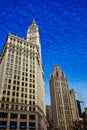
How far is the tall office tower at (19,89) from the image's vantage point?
65500mm

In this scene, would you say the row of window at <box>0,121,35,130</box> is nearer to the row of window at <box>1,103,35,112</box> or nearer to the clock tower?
the row of window at <box>1,103,35,112</box>

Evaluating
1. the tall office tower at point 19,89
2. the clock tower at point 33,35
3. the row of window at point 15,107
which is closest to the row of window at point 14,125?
the tall office tower at point 19,89

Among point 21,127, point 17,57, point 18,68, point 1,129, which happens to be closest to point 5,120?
point 1,129

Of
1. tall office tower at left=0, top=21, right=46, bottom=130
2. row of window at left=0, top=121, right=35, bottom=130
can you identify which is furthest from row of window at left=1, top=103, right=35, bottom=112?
row of window at left=0, top=121, right=35, bottom=130

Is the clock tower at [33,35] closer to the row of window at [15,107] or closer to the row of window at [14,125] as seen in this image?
the row of window at [15,107]

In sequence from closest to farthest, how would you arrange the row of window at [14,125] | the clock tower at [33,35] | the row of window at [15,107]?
the row of window at [14,125] < the row of window at [15,107] < the clock tower at [33,35]

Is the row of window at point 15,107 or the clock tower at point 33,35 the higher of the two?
the clock tower at point 33,35

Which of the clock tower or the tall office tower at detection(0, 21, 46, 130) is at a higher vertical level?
the clock tower

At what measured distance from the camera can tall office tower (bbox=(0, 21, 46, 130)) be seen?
65.5 metres

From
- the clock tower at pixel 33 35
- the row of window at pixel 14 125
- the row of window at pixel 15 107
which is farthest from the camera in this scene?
the clock tower at pixel 33 35

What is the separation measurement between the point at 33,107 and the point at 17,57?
30.8 metres

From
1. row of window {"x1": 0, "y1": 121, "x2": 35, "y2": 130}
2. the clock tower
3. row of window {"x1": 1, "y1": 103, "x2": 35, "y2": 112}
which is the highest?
the clock tower

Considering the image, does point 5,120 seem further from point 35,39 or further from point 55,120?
point 55,120

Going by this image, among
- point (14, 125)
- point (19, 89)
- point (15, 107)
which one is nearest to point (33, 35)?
point (19, 89)
